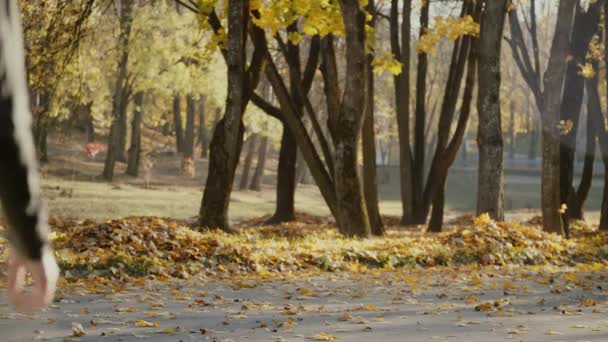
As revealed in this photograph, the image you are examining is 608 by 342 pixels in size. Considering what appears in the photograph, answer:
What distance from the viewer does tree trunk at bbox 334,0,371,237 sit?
15016mm

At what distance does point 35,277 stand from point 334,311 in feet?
21.8

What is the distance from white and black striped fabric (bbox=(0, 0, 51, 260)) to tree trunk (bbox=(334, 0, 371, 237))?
13455 mm

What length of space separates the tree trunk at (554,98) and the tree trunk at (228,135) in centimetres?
620

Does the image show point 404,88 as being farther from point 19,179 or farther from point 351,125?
point 19,179

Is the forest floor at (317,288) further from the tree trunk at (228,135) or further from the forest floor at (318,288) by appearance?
the tree trunk at (228,135)

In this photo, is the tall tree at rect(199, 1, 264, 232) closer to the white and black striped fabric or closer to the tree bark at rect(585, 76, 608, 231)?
the tree bark at rect(585, 76, 608, 231)

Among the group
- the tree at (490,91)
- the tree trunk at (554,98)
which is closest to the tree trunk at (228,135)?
the tree at (490,91)

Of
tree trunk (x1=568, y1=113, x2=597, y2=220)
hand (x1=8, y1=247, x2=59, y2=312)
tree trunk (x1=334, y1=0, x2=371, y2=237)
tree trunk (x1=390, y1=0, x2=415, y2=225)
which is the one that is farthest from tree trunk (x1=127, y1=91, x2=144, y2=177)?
hand (x1=8, y1=247, x2=59, y2=312)

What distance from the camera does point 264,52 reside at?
16922 mm

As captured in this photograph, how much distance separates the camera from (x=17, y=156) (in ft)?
5.30

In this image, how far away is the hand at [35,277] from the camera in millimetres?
1772

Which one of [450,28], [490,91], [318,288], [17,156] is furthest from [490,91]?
[17,156]

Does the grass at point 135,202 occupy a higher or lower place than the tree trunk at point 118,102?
lower

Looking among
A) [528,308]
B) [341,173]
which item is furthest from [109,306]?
[341,173]
